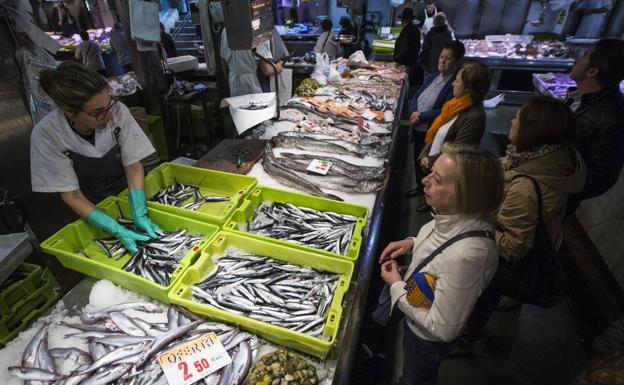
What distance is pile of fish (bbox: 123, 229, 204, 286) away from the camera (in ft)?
6.95

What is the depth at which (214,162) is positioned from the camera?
3.43 m

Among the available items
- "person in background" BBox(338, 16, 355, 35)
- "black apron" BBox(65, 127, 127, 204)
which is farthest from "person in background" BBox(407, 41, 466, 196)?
"person in background" BBox(338, 16, 355, 35)

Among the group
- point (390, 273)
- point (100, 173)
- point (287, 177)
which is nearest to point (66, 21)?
point (100, 173)

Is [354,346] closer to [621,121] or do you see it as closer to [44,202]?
[621,121]

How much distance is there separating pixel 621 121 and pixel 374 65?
5.51 m

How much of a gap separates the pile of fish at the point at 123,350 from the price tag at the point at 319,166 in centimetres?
176

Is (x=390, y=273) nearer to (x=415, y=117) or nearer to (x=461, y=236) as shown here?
(x=461, y=236)

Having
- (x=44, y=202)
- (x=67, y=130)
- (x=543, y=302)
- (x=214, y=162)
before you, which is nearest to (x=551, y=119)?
(x=543, y=302)

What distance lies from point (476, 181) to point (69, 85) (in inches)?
96.7

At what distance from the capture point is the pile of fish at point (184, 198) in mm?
2805

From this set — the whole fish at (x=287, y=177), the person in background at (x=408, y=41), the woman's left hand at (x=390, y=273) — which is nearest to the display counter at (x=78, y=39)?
the person in background at (x=408, y=41)

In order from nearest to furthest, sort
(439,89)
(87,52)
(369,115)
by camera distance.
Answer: (439,89)
(369,115)
(87,52)

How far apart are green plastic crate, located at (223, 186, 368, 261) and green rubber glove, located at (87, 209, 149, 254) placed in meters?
0.71

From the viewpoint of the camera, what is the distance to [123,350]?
1639mm
